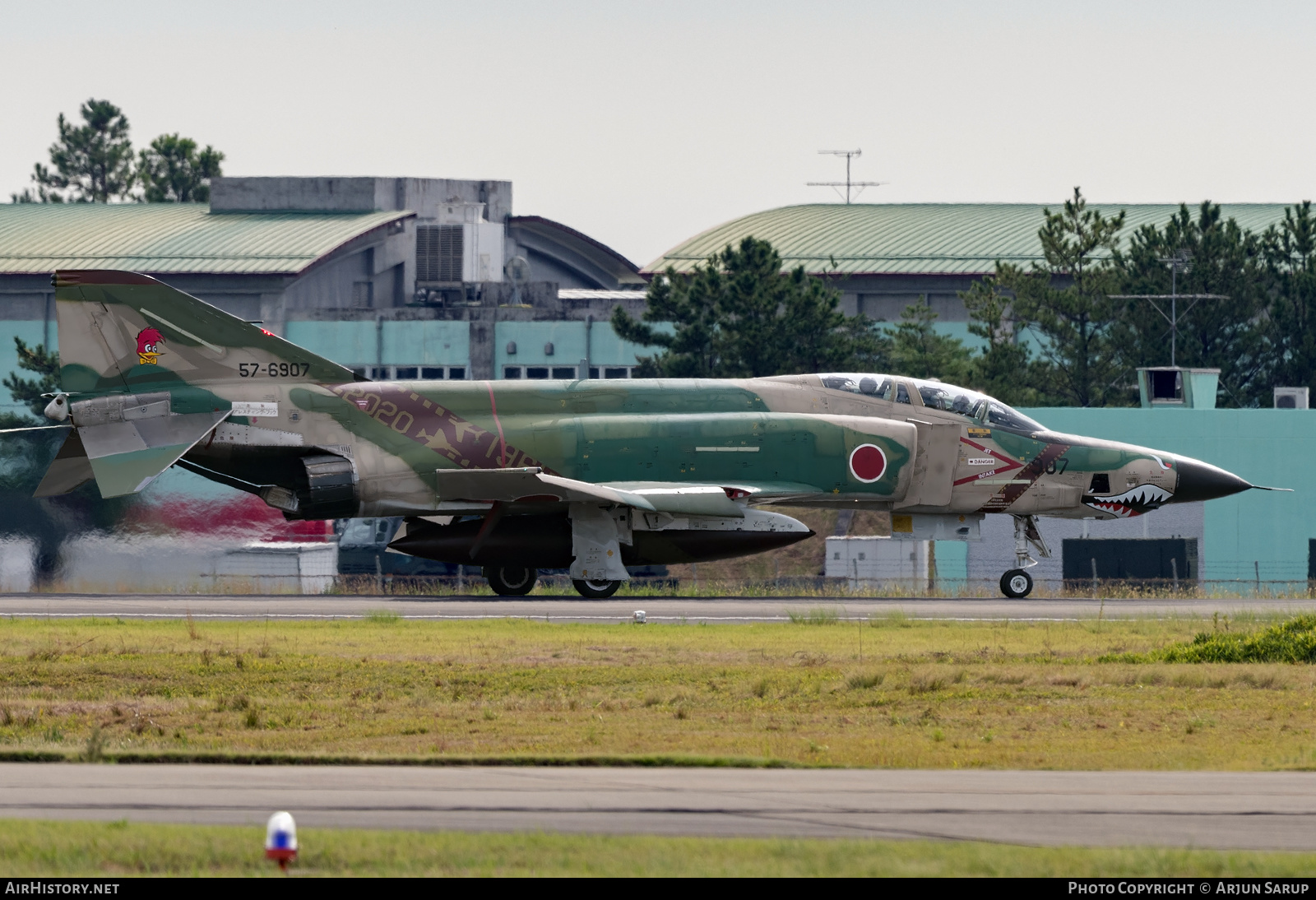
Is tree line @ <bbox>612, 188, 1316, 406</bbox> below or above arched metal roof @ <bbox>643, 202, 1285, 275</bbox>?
below

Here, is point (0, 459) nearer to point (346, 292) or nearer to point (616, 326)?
point (616, 326)

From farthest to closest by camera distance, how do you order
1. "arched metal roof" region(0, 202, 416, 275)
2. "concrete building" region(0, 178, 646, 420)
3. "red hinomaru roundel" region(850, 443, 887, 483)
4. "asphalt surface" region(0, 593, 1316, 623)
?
"arched metal roof" region(0, 202, 416, 275)
"concrete building" region(0, 178, 646, 420)
"red hinomaru roundel" region(850, 443, 887, 483)
"asphalt surface" region(0, 593, 1316, 623)

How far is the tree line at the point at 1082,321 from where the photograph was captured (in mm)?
53625

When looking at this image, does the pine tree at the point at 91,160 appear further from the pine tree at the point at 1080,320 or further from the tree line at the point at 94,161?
the pine tree at the point at 1080,320

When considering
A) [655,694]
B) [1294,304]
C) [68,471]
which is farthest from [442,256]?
[655,694]

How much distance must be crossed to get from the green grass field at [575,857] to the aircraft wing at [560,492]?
18722 millimetres

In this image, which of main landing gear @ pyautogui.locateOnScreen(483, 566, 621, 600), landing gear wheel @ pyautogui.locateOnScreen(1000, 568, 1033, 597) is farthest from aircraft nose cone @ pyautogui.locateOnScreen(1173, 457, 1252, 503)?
main landing gear @ pyautogui.locateOnScreen(483, 566, 621, 600)

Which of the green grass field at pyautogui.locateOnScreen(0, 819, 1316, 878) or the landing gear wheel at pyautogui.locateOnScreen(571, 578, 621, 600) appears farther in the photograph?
the landing gear wheel at pyautogui.locateOnScreen(571, 578, 621, 600)

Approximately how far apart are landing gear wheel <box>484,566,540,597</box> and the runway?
17994 mm

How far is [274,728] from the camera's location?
15.1 m

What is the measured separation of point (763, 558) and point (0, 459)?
19.2 m

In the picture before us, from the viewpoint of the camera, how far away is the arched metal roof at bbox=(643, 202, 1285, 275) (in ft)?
234

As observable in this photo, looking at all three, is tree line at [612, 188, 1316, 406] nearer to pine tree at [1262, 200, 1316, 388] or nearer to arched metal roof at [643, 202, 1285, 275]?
pine tree at [1262, 200, 1316, 388]

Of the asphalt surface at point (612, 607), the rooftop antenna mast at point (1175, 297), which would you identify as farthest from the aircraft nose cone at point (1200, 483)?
the rooftop antenna mast at point (1175, 297)
